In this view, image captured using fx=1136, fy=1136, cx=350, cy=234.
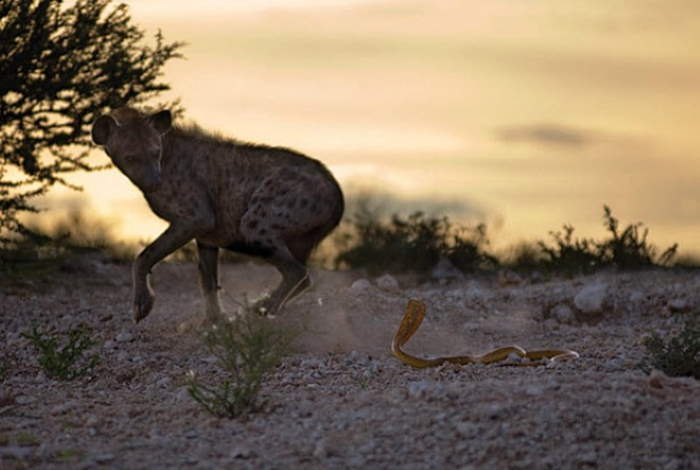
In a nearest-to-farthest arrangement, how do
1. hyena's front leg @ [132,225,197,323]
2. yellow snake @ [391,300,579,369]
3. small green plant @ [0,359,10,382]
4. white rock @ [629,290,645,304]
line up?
yellow snake @ [391,300,579,369], small green plant @ [0,359,10,382], hyena's front leg @ [132,225,197,323], white rock @ [629,290,645,304]

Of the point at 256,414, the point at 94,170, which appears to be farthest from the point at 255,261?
the point at 256,414

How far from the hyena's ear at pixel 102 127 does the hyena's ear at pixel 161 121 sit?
326 millimetres

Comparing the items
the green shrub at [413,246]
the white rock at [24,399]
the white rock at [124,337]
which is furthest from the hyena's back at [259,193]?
the green shrub at [413,246]

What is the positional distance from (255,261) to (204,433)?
407 inches

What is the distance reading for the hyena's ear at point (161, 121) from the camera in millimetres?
9492

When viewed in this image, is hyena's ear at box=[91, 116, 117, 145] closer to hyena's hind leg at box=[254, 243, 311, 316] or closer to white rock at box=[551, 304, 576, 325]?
hyena's hind leg at box=[254, 243, 311, 316]

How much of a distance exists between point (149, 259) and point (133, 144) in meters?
0.96

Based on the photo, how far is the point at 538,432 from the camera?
539cm

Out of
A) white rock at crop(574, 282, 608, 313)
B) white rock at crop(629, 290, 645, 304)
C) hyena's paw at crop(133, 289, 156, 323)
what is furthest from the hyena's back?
white rock at crop(629, 290, 645, 304)

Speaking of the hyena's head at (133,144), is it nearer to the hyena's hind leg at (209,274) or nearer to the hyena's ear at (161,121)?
the hyena's ear at (161,121)

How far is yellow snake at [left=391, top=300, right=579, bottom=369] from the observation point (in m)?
7.87

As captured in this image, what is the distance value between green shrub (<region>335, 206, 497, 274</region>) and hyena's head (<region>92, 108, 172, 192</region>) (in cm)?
605

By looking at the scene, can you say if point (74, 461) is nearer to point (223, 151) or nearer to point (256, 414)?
point (256, 414)

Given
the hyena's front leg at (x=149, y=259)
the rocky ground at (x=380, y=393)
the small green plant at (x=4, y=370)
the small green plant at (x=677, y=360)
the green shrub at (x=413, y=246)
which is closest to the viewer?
the rocky ground at (x=380, y=393)
